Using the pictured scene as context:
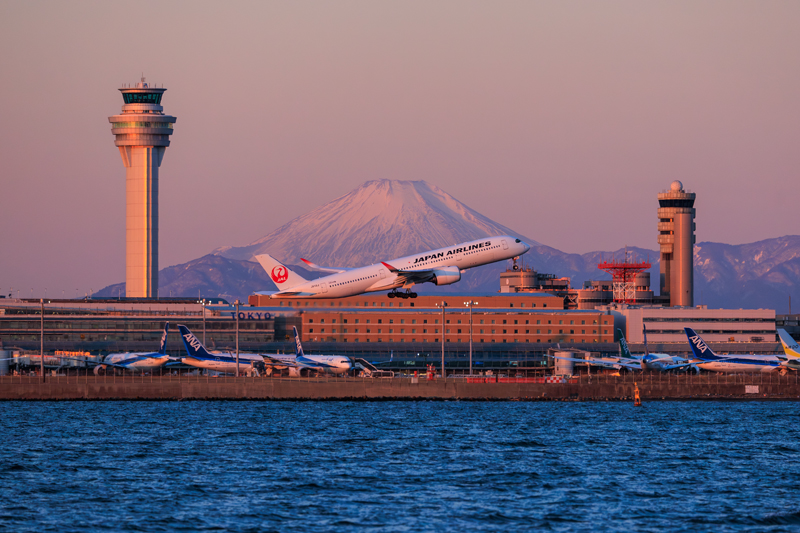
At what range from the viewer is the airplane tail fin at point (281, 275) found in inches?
6693

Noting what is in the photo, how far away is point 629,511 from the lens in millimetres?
73000

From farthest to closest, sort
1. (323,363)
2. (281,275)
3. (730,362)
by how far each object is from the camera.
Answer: (281,275) → (730,362) → (323,363)

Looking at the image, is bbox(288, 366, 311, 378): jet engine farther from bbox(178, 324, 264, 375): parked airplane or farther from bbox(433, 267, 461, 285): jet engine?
bbox(433, 267, 461, 285): jet engine

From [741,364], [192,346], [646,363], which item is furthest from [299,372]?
[741,364]

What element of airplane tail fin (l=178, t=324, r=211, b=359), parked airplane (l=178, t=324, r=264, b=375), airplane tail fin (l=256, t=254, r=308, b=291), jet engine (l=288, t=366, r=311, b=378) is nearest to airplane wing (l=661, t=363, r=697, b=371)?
jet engine (l=288, t=366, r=311, b=378)

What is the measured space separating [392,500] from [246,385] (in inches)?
3039

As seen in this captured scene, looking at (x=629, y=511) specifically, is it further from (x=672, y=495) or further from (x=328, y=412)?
(x=328, y=412)

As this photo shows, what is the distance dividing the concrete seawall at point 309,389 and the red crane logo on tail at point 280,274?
91.8ft

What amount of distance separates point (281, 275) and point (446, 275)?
4012 cm

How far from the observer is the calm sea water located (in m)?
70.6

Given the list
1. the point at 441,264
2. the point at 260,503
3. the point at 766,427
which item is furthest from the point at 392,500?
the point at 441,264

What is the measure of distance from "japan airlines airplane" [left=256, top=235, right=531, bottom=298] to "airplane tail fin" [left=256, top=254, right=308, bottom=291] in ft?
36.0

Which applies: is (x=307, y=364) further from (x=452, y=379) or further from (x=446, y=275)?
(x=446, y=275)

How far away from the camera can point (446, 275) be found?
147 metres
